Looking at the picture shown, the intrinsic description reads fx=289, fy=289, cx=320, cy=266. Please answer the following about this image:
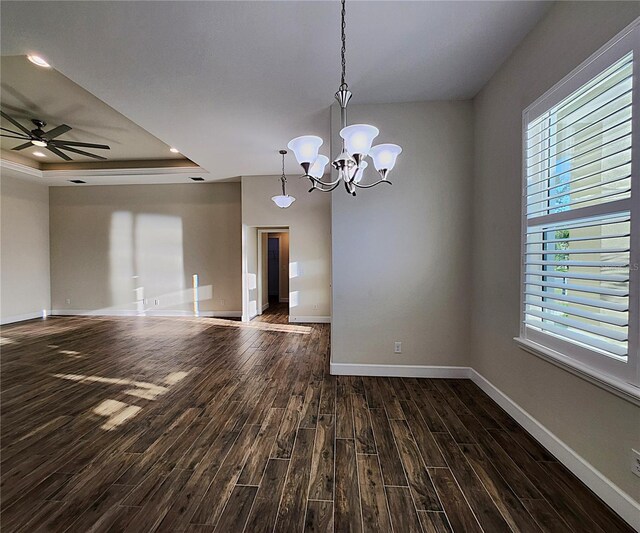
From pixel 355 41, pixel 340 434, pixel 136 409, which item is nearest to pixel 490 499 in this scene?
pixel 340 434

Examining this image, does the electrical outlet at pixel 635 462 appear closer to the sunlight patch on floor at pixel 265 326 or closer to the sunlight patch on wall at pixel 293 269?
the sunlight patch on floor at pixel 265 326

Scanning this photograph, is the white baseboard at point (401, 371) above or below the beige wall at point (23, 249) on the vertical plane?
below

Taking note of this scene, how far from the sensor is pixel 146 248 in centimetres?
700

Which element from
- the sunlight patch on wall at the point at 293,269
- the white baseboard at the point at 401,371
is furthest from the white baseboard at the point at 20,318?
the white baseboard at the point at 401,371

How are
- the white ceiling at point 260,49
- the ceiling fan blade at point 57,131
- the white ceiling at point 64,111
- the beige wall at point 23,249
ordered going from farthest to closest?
the beige wall at point 23,249 < the ceiling fan blade at point 57,131 < the white ceiling at point 64,111 < the white ceiling at point 260,49

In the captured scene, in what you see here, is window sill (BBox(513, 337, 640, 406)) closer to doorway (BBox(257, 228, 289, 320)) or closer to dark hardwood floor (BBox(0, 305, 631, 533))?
dark hardwood floor (BBox(0, 305, 631, 533))

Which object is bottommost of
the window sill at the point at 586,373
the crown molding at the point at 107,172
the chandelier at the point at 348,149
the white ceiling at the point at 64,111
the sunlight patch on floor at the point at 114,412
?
the sunlight patch on floor at the point at 114,412

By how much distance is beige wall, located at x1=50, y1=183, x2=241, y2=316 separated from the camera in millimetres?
6918

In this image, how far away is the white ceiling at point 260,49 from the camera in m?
2.00

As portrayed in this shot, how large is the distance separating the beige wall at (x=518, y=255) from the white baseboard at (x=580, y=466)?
0.04 metres

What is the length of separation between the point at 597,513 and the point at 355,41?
336 centimetres

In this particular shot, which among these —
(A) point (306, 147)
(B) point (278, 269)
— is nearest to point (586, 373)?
(A) point (306, 147)

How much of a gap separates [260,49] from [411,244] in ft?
7.66

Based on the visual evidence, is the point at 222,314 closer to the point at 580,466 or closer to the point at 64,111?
the point at 64,111
